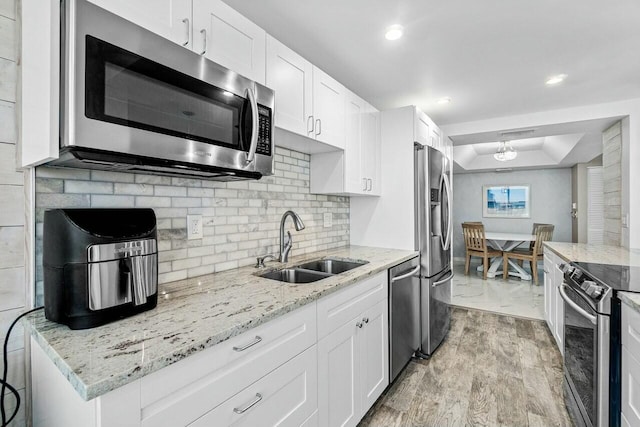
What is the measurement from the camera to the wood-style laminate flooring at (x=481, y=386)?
1819 millimetres

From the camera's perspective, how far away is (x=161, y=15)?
109 centimetres

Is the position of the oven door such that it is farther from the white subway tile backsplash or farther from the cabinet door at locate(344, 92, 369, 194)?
the white subway tile backsplash

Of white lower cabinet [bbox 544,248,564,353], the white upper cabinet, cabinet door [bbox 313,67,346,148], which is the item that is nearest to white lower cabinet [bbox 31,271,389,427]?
the white upper cabinet

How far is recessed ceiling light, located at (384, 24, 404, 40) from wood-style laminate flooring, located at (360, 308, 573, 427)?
232 centimetres

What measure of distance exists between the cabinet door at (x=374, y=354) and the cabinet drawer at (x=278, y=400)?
19.0 inches

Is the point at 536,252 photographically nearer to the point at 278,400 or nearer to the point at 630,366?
the point at 630,366

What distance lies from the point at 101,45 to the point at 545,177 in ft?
26.5

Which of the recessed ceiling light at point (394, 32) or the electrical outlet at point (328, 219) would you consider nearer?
the recessed ceiling light at point (394, 32)

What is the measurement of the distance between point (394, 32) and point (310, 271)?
1.54 metres

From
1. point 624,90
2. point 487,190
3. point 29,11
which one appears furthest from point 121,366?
point 487,190

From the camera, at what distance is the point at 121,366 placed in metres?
0.69

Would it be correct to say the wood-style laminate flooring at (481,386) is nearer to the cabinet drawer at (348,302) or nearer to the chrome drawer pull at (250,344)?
the cabinet drawer at (348,302)

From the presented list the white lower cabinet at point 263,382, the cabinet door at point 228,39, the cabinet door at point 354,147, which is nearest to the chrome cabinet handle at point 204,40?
the cabinet door at point 228,39

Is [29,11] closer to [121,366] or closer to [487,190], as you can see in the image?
[121,366]
